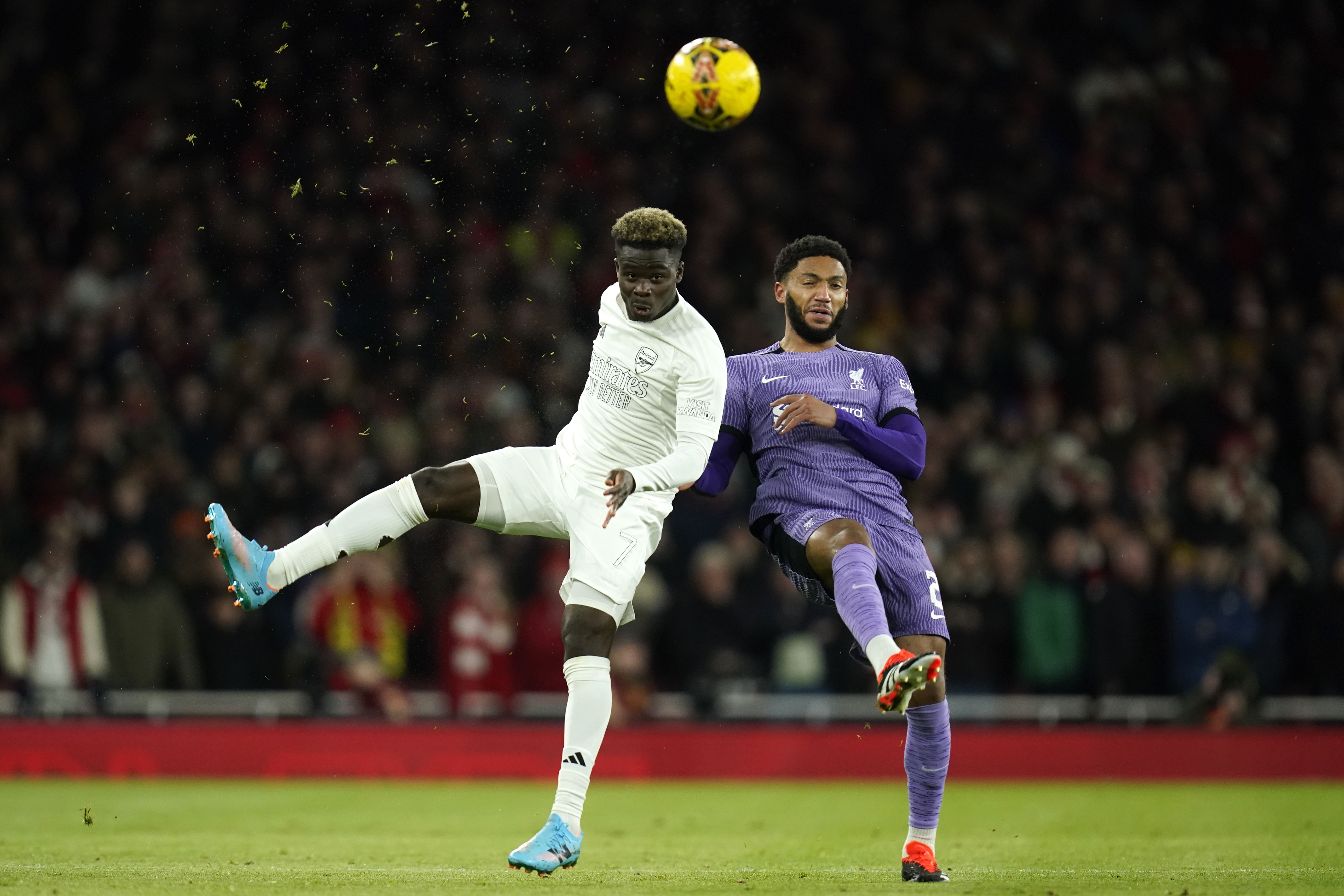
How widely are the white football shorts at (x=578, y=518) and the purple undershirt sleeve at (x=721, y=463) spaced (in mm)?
206

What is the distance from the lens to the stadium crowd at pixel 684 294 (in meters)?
13.6

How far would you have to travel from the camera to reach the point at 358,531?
6.93 metres

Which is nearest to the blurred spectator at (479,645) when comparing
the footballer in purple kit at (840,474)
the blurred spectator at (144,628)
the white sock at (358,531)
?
the blurred spectator at (144,628)

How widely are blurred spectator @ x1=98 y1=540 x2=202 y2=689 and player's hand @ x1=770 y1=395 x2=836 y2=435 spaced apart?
783 centimetres

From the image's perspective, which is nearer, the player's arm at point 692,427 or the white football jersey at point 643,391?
the player's arm at point 692,427

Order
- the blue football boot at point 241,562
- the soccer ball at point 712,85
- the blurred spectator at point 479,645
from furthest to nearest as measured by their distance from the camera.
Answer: the blurred spectator at point 479,645
the soccer ball at point 712,85
the blue football boot at point 241,562

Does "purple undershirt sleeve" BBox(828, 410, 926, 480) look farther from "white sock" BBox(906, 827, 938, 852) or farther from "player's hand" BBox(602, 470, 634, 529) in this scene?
"white sock" BBox(906, 827, 938, 852)

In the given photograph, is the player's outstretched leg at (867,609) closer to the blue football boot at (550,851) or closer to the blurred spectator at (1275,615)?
the blue football boot at (550,851)

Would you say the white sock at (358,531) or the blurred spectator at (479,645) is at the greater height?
the white sock at (358,531)

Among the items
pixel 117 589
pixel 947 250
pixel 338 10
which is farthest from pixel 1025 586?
pixel 338 10

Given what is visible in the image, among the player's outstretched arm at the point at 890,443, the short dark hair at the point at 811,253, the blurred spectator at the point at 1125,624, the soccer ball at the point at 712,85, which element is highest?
the soccer ball at the point at 712,85

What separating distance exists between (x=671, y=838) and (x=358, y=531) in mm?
3277

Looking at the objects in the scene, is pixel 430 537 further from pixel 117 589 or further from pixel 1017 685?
pixel 1017 685

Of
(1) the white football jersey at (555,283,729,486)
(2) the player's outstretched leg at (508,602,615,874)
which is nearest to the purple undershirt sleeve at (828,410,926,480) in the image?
(1) the white football jersey at (555,283,729,486)
